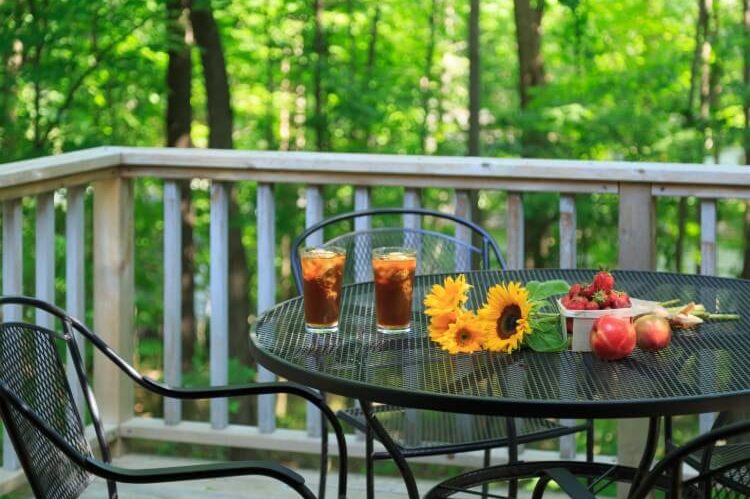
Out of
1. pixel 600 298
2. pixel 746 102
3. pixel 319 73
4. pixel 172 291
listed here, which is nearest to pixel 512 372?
pixel 600 298

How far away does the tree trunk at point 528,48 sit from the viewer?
30.9 ft

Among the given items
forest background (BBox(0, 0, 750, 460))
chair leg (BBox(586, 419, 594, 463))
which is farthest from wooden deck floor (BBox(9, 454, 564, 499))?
forest background (BBox(0, 0, 750, 460))

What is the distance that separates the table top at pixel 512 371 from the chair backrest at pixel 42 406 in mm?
335

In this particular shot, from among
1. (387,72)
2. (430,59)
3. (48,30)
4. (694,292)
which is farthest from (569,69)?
(694,292)

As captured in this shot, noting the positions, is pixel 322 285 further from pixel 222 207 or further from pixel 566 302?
pixel 222 207

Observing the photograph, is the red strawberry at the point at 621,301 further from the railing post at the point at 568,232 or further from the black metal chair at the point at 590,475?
the railing post at the point at 568,232

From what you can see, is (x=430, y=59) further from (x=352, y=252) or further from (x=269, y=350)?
(x=269, y=350)

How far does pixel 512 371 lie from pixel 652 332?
0.27 metres

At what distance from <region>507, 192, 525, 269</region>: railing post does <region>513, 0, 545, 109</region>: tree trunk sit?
6269mm

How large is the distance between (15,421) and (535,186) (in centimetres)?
185

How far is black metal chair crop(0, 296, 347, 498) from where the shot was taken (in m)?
1.65

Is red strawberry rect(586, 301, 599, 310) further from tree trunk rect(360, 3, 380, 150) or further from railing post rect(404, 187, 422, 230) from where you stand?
tree trunk rect(360, 3, 380, 150)

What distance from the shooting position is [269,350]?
2006 mm

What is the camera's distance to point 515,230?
328cm
